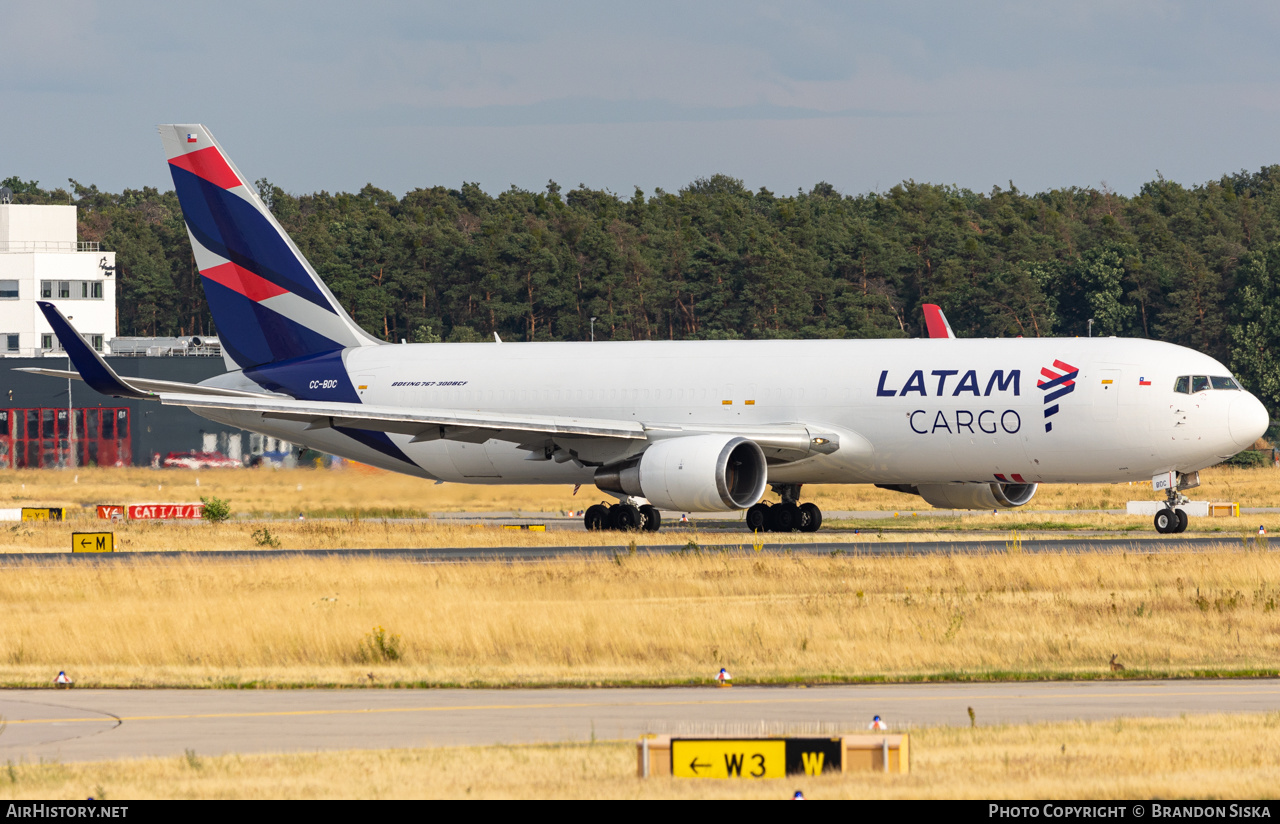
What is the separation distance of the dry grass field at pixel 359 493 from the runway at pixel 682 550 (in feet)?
31.4

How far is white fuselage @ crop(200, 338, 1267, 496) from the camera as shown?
3691 cm

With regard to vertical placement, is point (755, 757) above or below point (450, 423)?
below

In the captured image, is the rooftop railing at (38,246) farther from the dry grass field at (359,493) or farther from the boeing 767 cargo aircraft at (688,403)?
the boeing 767 cargo aircraft at (688,403)

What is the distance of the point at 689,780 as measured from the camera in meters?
12.2

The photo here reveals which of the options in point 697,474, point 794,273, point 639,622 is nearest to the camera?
point 639,622

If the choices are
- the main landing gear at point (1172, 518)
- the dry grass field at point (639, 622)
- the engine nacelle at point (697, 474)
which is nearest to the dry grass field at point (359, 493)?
the engine nacelle at point (697, 474)

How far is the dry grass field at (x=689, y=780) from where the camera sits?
11.9 meters

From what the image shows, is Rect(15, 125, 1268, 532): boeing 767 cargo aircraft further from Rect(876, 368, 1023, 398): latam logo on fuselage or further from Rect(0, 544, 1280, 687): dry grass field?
Rect(0, 544, 1280, 687): dry grass field

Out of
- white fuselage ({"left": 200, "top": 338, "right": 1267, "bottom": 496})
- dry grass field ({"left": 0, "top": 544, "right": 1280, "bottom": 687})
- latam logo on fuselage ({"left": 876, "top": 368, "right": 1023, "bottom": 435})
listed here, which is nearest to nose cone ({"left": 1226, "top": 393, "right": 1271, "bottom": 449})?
white fuselage ({"left": 200, "top": 338, "right": 1267, "bottom": 496})

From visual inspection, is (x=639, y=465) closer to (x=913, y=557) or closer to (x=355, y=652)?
(x=913, y=557)

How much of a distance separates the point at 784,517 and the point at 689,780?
29.1 meters

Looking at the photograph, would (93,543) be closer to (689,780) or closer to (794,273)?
(689,780)

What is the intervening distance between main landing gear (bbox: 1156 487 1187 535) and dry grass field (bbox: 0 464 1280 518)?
13.3 metres

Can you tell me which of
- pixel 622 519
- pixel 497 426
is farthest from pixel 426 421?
pixel 622 519
